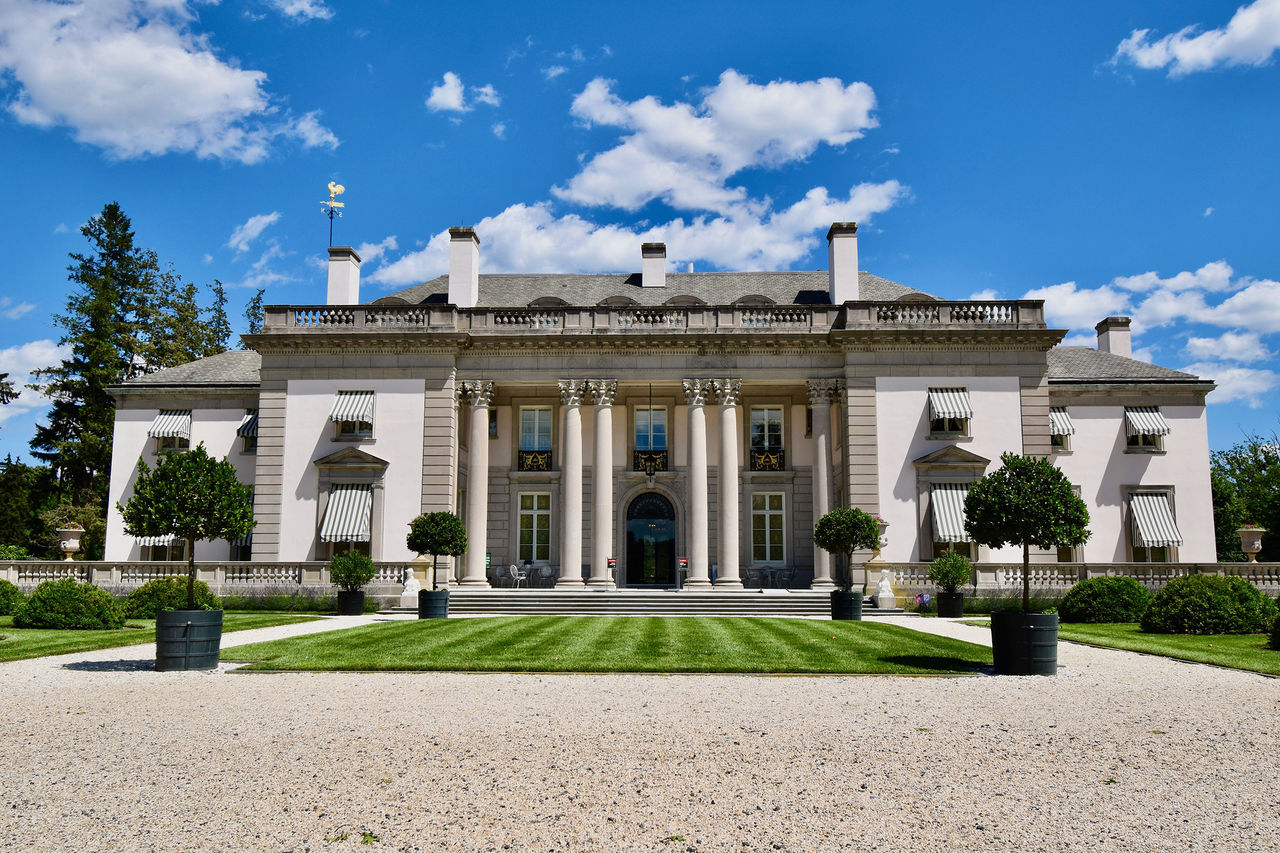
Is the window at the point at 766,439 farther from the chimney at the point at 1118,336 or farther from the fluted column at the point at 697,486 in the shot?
the chimney at the point at 1118,336

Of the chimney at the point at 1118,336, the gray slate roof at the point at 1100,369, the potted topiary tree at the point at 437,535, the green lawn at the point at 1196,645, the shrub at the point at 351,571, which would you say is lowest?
the green lawn at the point at 1196,645

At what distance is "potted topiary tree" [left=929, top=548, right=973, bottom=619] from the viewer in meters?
25.2

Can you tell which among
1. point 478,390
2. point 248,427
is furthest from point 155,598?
point 478,390

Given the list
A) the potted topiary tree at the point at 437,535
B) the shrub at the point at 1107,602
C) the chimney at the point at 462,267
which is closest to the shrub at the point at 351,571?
the potted topiary tree at the point at 437,535

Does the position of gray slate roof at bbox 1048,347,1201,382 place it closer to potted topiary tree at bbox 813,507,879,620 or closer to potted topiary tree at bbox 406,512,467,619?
potted topiary tree at bbox 813,507,879,620

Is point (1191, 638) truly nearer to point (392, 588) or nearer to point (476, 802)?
point (476, 802)

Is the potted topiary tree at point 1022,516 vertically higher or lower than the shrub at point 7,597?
higher

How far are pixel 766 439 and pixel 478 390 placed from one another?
11085 mm

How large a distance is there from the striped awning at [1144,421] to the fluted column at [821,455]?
1050 centimetres

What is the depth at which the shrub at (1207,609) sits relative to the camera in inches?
742

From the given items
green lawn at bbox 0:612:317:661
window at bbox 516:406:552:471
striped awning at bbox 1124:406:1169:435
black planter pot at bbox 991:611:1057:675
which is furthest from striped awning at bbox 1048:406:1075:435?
green lawn at bbox 0:612:317:661

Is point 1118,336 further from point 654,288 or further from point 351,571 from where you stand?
point 351,571

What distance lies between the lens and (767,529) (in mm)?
33875

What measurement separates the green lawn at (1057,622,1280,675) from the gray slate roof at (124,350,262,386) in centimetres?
2887
